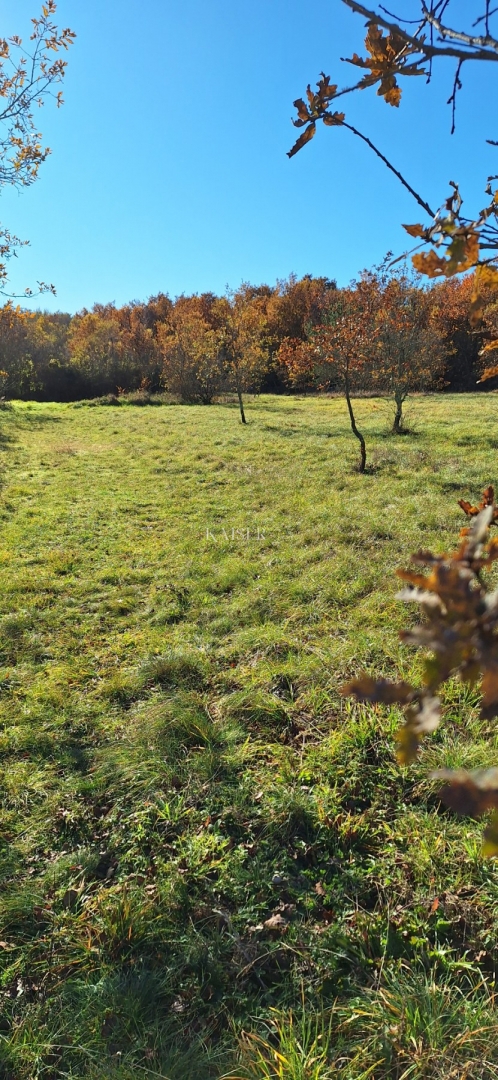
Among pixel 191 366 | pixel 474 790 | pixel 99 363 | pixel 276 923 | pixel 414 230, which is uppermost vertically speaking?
pixel 99 363

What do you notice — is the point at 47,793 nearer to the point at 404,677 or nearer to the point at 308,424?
the point at 404,677

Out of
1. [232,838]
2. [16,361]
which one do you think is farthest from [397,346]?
[16,361]

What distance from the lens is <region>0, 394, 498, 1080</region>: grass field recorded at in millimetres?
1893

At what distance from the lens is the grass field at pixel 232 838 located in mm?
1893

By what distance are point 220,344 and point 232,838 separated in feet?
67.6

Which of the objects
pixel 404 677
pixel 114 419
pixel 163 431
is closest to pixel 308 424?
pixel 163 431

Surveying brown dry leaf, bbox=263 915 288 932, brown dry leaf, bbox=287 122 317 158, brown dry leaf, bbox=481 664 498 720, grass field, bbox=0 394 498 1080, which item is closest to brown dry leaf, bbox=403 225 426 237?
brown dry leaf, bbox=287 122 317 158

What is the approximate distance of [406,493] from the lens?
7.89 meters

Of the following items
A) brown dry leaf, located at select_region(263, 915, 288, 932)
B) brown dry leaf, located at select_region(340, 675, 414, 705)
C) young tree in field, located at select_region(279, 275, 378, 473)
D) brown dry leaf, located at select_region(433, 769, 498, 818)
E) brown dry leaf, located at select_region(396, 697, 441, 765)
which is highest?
young tree in field, located at select_region(279, 275, 378, 473)

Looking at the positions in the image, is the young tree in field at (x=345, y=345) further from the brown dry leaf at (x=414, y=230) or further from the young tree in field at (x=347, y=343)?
the brown dry leaf at (x=414, y=230)

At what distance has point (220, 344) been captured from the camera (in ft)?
68.3

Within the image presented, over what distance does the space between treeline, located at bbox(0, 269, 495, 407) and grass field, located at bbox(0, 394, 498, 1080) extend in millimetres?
6985

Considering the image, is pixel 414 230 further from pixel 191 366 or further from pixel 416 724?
pixel 191 366

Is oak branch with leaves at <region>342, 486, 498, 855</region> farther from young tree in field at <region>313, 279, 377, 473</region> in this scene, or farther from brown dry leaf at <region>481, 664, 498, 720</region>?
young tree in field at <region>313, 279, 377, 473</region>
